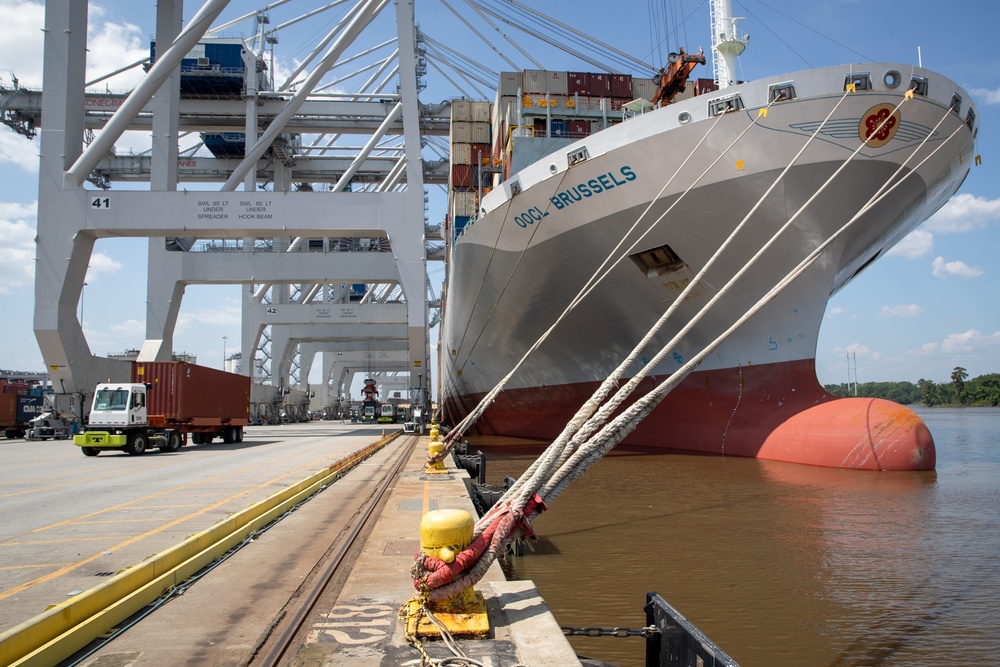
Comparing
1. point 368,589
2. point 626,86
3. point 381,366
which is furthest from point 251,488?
point 381,366

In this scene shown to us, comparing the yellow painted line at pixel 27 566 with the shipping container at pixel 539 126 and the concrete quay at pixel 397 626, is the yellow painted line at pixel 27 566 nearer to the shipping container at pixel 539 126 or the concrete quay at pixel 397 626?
the concrete quay at pixel 397 626

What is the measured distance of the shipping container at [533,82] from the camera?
20.9 m

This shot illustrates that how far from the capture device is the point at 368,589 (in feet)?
16.0

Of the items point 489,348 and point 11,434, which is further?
point 11,434

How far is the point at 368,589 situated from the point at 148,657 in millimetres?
1532

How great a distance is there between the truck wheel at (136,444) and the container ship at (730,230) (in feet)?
35.8

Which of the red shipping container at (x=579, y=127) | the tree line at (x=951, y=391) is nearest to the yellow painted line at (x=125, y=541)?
the red shipping container at (x=579, y=127)

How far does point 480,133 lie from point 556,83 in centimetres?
697

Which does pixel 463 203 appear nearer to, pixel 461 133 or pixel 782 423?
pixel 461 133

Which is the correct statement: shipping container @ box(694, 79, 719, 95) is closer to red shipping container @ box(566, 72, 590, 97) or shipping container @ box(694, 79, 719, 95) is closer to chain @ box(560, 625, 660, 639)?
red shipping container @ box(566, 72, 590, 97)

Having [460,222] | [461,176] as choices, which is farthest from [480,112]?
[460,222]

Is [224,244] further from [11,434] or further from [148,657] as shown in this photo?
[148,657]

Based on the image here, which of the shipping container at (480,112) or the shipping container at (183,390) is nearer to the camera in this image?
the shipping container at (183,390)

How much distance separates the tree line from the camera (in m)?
78.4
